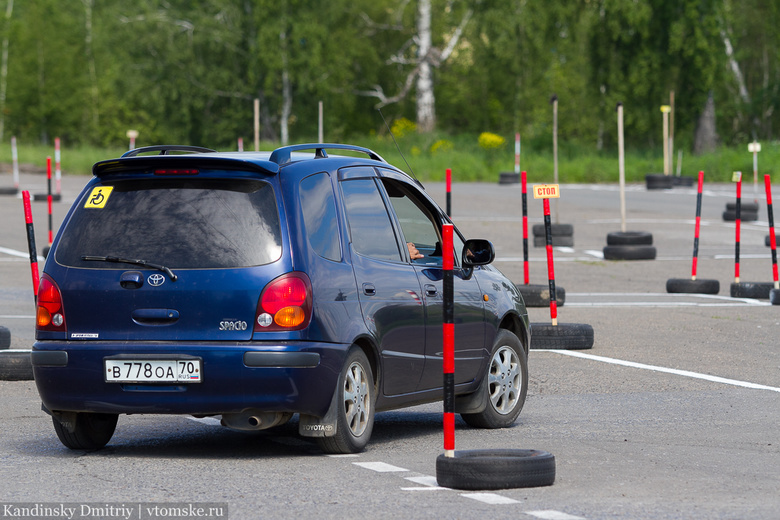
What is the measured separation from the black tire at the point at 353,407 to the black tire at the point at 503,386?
1.30m

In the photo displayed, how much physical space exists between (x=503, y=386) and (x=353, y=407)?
1757mm

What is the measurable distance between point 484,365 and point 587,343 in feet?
14.5

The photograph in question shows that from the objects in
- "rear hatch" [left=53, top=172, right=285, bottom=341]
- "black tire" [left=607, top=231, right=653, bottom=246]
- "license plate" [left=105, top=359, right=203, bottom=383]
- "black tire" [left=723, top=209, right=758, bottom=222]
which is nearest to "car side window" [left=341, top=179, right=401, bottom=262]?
"rear hatch" [left=53, top=172, right=285, bottom=341]

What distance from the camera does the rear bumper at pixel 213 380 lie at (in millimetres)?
7430

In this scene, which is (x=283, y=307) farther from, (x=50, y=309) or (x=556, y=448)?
(x=556, y=448)

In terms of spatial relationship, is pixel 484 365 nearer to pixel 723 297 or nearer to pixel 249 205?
pixel 249 205

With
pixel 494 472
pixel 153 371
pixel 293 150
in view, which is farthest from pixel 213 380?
pixel 494 472

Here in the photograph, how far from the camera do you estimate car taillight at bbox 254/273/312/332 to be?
7.50 metres

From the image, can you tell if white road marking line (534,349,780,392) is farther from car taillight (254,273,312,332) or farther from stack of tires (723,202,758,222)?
stack of tires (723,202,758,222)

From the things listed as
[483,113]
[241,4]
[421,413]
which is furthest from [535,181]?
Result: [421,413]

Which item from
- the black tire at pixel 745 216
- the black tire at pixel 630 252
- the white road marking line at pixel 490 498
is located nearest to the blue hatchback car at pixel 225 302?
the white road marking line at pixel 490 498

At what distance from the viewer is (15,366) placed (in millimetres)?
11328

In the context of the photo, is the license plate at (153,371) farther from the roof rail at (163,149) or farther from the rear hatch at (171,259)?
the roof rail at (163,149)

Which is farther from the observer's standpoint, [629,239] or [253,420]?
[629,239]
